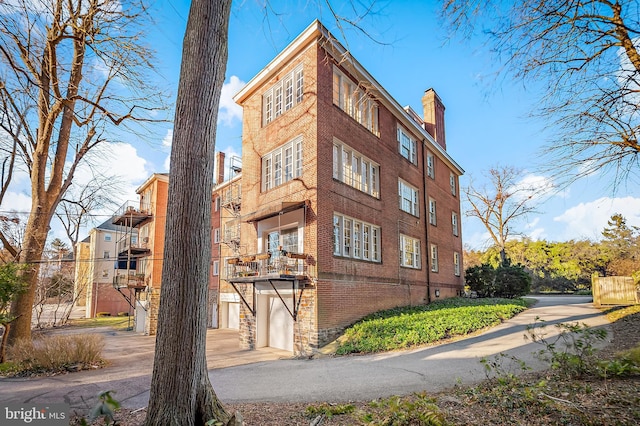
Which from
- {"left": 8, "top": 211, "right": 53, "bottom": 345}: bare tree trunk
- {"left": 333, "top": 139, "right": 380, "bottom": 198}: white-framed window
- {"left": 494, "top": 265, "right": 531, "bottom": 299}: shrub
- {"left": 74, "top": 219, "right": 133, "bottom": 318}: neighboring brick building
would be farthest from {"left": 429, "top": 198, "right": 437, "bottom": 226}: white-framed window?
{"left": 74, "top": 219, "right": 133, "bottom": 318}: neighboring brick building

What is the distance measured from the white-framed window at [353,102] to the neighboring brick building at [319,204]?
0.17ft

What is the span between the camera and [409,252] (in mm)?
18516

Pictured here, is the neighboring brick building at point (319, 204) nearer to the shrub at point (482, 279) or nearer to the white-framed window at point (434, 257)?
the white-framed window at point (434, 257)

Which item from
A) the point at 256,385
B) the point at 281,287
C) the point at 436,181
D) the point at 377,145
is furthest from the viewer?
the point at 436,181

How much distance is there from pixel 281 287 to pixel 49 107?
384 inches

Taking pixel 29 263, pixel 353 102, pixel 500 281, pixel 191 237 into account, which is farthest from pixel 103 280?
pixel 191 237

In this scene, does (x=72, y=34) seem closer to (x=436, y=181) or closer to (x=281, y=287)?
(x=281, y=287)

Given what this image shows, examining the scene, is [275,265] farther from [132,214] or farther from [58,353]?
[132,214]

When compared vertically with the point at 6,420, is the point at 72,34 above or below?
above

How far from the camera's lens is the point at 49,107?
37.7ft

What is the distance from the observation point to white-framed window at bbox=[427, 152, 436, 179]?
877 inches

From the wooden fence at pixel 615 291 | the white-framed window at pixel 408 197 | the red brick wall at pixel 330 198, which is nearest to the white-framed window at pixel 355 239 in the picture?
the red brick wall at pixel 330 198

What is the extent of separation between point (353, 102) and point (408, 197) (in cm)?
654

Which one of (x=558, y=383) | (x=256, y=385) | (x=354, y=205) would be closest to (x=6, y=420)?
(x=256, y=385)
